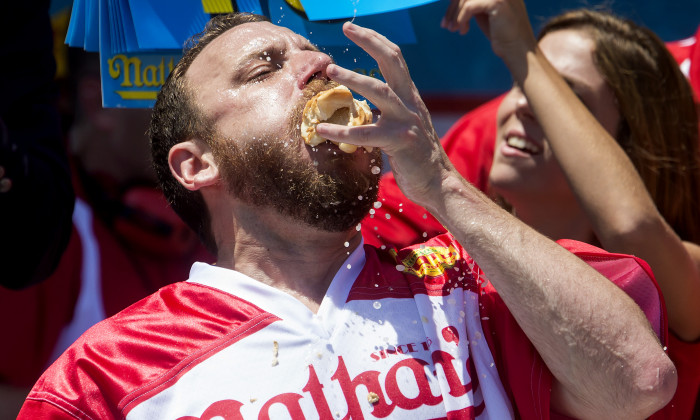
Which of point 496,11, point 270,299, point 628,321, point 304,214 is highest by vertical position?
point 496,11

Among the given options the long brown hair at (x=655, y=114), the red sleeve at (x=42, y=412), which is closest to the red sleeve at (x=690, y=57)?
the long brown hair at (x=655, y=114)

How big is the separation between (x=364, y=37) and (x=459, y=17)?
38.2 inches

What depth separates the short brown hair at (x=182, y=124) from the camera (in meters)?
1.70

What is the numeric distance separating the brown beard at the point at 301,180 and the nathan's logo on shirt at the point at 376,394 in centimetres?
31

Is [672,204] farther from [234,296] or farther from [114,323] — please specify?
[114,323]

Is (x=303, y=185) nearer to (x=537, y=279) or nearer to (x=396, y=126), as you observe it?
(x=396, y=126)

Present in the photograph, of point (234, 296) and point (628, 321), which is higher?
point (234, 296)

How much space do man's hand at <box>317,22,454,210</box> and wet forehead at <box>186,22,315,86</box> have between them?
0.43m

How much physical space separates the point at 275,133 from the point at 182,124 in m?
0.32

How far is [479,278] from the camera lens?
5.25ft

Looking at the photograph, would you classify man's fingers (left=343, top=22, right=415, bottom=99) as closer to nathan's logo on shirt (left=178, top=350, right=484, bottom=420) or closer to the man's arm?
the man's arm

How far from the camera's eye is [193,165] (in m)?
1.67

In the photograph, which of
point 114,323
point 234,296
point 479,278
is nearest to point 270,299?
point 234,296

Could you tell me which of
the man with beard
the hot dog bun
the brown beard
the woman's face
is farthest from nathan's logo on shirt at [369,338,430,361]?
the woman's face
